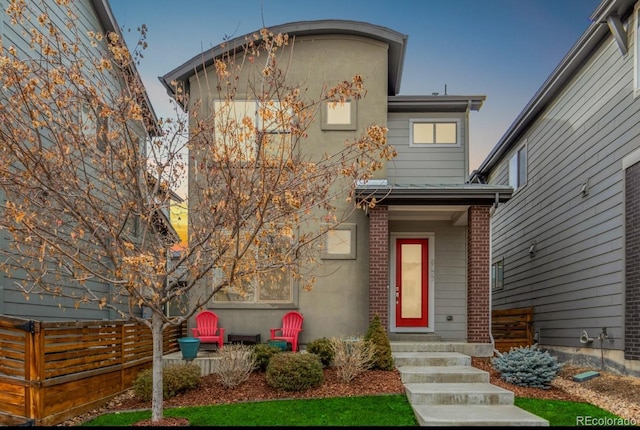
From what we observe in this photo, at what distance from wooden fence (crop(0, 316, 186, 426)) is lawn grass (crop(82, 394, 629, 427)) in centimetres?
54

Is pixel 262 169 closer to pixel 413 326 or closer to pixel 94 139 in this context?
pixel 94 139

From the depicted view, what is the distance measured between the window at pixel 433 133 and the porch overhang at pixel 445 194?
202cm

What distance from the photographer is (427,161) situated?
11414 millimetres

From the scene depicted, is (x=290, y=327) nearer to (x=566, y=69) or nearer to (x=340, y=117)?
(x=340, y=117)

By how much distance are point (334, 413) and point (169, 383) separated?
8.25 feet

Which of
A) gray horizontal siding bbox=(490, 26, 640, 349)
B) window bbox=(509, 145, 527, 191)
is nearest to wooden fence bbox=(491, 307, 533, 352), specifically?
gray horizontal siding bbox=(490, 26, 640, 349)

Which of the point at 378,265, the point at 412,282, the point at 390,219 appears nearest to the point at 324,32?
the point at 390,219

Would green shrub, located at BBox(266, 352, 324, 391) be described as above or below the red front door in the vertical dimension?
below

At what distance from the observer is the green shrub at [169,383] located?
7203 mm

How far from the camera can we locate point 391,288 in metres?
11.1

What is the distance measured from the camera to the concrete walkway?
565 centimetres

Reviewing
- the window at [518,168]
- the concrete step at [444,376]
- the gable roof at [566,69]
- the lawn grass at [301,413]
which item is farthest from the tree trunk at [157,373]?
the window at [518,168]

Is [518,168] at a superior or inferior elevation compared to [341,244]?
superior

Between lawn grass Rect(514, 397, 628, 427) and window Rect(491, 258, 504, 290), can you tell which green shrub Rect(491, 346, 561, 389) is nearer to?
lawn grass Rect(514, 397, 628, 427)
